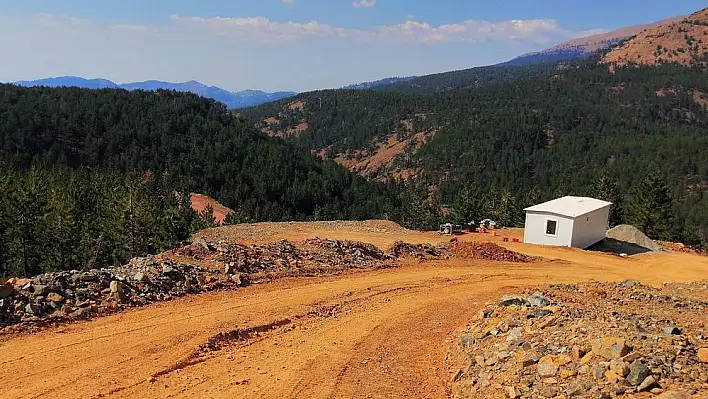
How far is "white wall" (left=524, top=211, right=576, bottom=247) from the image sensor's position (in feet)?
105

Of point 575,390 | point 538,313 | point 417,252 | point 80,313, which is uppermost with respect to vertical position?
point 575,390

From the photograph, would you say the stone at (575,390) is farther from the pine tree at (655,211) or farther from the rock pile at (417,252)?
the pine tree at (655,211)

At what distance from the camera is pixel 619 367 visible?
7.23 meters

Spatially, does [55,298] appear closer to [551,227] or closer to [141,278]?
[141,278]

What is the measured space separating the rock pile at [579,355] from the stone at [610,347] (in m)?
0.01

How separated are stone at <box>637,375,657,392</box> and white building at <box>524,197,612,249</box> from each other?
86.3 feet

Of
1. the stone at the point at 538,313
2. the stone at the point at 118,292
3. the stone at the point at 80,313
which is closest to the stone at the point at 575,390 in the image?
the stone at the point at 538,313

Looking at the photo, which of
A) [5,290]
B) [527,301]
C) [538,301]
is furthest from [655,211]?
[5,290]

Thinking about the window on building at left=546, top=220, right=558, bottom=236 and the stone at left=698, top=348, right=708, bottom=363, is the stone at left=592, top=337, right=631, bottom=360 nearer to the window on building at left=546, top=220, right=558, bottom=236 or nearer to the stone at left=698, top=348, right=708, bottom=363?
the stone at left=698, top=348, right=708, bottom=363

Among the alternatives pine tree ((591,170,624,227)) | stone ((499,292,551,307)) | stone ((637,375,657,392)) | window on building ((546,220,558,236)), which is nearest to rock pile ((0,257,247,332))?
stone ((499,292,551,307))

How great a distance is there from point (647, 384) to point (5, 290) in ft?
41.3

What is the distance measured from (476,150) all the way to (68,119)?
102755 mm

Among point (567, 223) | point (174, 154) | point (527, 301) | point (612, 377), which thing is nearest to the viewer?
point (612, 377)

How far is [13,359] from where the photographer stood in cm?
976
